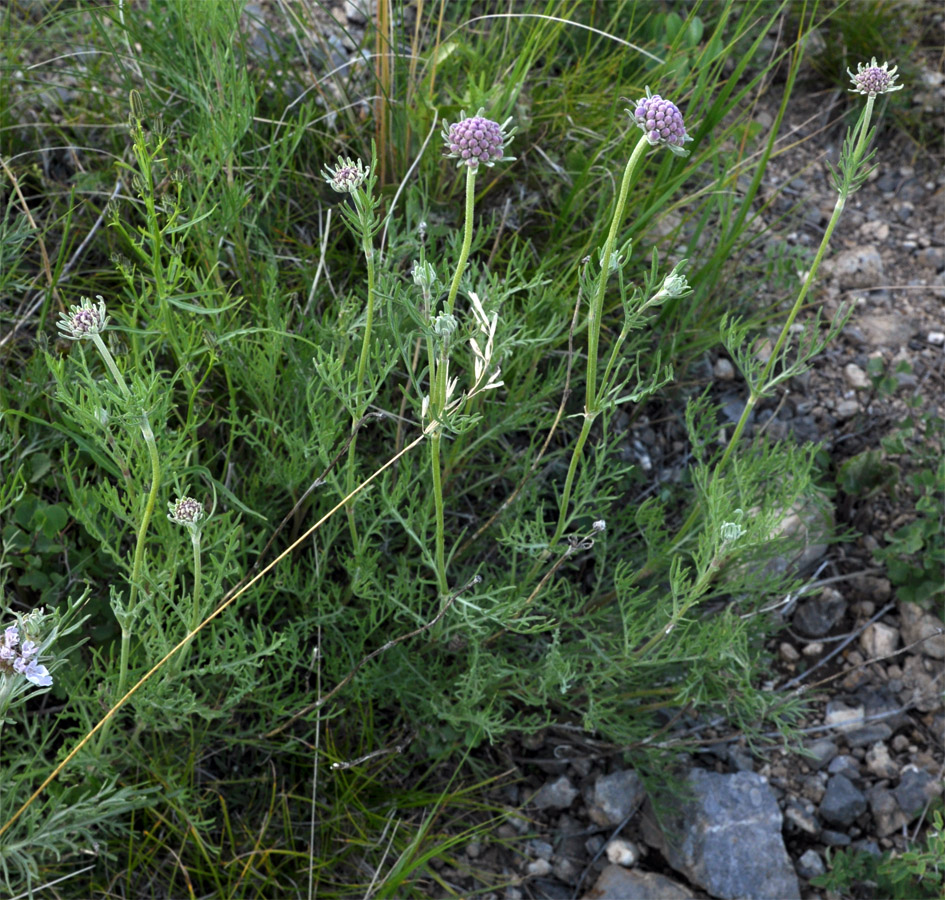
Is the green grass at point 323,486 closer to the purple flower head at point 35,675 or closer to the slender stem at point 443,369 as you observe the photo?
the slender stem at point 443,369

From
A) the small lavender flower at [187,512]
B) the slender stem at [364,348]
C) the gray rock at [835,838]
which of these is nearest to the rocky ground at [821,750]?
the gray rock at [835,838]

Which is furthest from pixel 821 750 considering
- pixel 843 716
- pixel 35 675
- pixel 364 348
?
pixel 35 675

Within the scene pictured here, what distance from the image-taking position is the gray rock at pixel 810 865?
8.46ft

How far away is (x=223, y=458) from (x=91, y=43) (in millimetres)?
1601

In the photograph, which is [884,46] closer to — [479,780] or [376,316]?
[376,316]

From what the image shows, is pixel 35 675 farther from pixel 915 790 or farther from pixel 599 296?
pixel 915 790

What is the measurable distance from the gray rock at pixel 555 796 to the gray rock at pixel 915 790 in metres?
0.94

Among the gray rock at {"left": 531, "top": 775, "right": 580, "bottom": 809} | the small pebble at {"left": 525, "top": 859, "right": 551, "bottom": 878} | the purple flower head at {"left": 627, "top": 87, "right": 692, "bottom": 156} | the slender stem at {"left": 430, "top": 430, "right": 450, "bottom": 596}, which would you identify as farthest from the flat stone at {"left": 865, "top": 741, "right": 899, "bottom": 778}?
the purple flower head at {"left": 627, "top": 87, "right": 692, "bottom": 156}

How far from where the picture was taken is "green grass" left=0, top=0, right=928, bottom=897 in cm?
210

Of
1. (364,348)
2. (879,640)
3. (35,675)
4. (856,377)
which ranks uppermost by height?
(364,348)

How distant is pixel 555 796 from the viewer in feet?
8.67

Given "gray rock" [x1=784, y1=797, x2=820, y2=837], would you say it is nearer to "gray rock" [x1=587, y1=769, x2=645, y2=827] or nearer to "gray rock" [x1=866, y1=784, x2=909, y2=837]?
"gray rock" [x1=866, y1=784, x2=909, y2=837]

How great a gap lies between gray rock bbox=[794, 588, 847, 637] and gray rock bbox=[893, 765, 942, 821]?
493 millimetres

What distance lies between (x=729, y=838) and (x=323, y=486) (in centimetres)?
145
